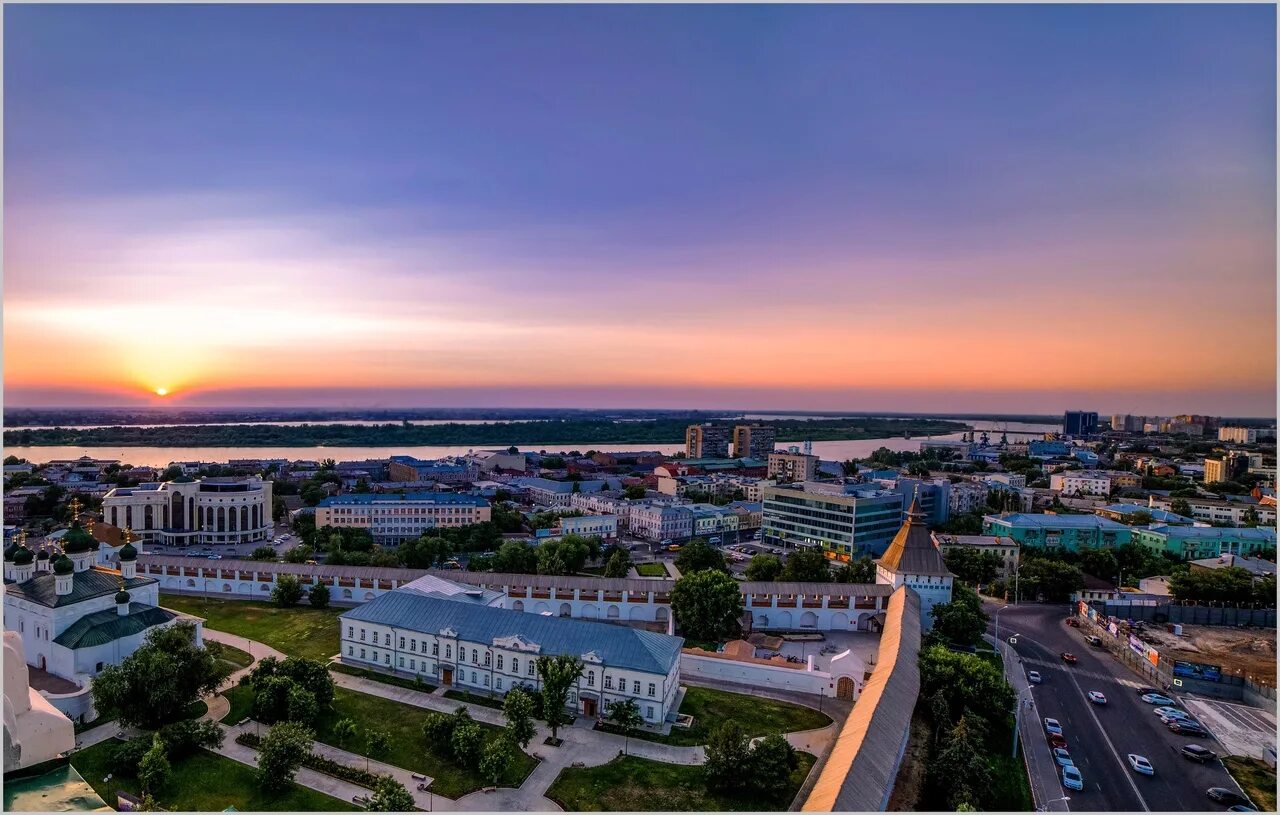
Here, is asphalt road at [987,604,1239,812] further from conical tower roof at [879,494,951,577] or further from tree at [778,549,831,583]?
tree at [778,549,831,583]

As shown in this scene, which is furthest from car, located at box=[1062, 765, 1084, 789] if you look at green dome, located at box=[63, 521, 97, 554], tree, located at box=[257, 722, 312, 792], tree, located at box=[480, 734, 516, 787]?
green dome, located at box=[63, 521, 97, 554]

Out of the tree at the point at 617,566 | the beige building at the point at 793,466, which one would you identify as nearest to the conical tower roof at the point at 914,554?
the tree at the point at 617,566

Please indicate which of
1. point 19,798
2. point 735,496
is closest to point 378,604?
point 19,798

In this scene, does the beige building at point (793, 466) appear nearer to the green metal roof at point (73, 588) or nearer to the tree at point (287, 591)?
the tree at point (287, 591)

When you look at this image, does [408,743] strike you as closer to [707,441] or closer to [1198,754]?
[1198,754]

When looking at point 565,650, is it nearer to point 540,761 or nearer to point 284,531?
point 540,761

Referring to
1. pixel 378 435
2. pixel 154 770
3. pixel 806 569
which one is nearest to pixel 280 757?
pixel 154 770
